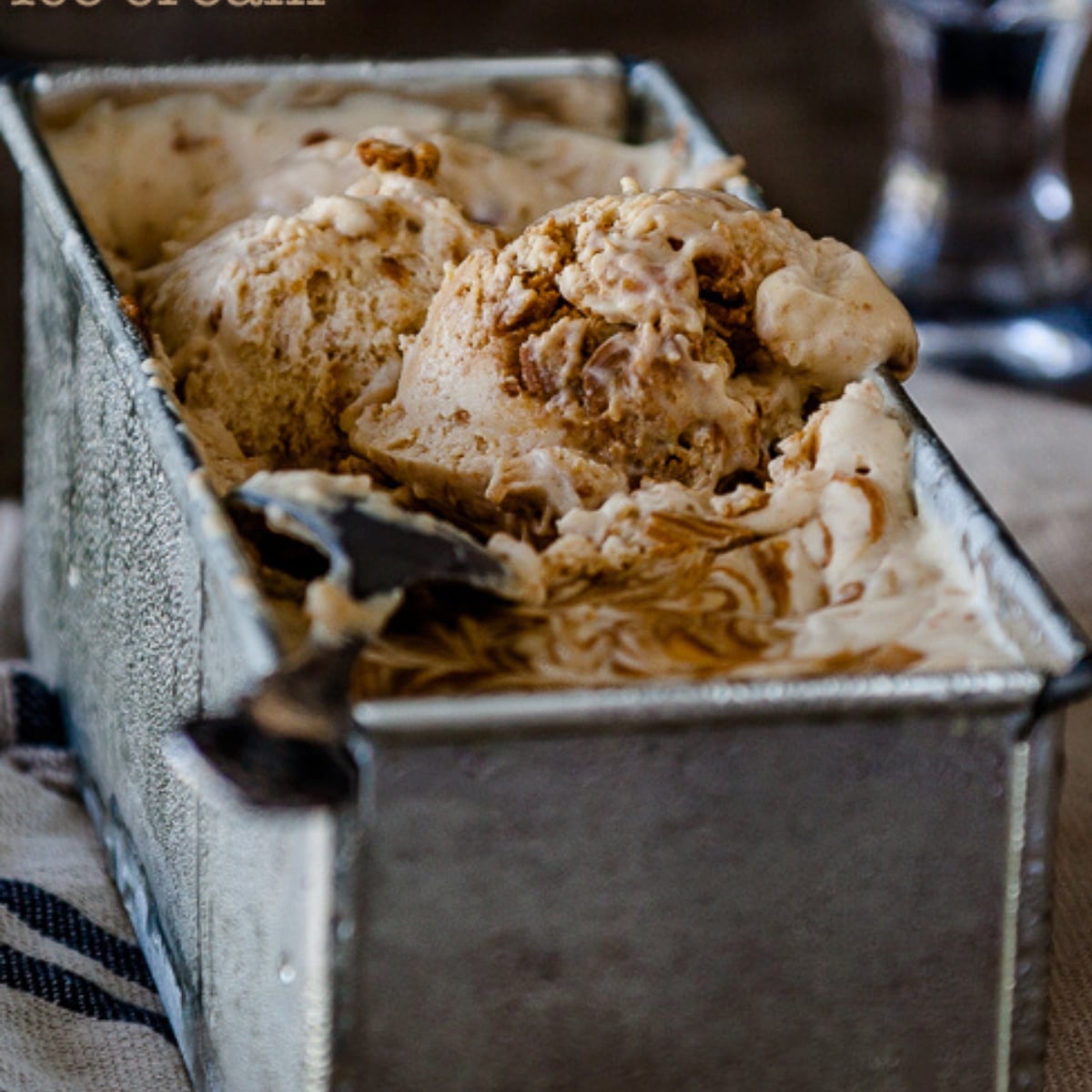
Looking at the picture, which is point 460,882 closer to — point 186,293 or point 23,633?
point 186,293

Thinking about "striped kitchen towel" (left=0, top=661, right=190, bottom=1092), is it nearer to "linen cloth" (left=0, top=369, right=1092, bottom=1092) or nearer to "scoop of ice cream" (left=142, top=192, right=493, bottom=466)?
"linen cloth" (left=0, top=369, right=1092, bottom=1092)

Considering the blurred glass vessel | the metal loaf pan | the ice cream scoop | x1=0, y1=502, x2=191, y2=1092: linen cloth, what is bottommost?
the blurred glass vessel

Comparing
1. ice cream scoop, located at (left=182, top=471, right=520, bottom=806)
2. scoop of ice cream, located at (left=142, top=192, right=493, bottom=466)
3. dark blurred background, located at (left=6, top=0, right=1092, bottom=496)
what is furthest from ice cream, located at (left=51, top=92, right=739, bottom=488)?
dark blurred background, located at (left=6, top=0, right=1092, bottom=496)

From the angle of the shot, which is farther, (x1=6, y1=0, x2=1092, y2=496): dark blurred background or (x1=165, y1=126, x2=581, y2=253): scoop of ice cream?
(x1=6, y1=0, x2=1092, y2=496): dark blurred background

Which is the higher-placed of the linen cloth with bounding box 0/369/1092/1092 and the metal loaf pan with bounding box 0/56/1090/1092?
the metal loaf pan with bounding box 0/56/1090/1092

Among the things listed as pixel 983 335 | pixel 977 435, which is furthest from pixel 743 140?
pixel 977 435

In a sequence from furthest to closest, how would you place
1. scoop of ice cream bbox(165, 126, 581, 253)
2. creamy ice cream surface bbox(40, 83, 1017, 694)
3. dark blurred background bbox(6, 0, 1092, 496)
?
dark blurred background bbox(6, 0, 1092, 496), scoop of ice cream bbox(165, 126, 581, 253), creamy ice cream surface bbox(40, 83, 1017, 694)

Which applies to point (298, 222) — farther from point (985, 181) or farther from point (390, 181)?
point (985, 181)
